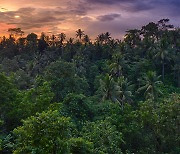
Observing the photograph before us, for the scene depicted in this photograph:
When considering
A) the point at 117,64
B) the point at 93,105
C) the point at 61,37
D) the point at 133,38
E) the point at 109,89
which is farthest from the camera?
the point at 61,37

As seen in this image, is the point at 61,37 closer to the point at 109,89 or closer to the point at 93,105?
the point at 109,89

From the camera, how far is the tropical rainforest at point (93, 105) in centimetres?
1325

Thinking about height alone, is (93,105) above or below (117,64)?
below

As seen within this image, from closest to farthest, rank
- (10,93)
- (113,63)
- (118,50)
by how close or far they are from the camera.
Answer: (10,93) < (113,63) < (118,50)

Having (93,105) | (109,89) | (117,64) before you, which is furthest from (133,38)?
(93,105)

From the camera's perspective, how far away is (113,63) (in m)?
59.2

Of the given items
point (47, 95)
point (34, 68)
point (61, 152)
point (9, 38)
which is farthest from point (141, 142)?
point (9, 38)

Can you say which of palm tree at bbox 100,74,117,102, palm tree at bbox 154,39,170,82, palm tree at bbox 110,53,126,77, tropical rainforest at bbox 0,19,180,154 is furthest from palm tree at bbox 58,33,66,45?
palm tree at bbox 100,74,117,102

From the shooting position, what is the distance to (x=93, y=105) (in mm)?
32344

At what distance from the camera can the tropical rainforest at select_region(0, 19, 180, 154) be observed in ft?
43.5

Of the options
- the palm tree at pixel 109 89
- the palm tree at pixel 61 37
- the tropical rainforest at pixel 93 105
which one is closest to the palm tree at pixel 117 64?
the tropical rainforest at pixel 93 105

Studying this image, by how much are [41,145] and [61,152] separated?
90cm

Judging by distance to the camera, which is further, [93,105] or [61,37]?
[61,37]

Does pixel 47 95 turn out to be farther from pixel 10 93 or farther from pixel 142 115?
pixel 142 115
